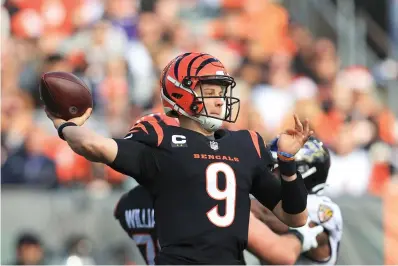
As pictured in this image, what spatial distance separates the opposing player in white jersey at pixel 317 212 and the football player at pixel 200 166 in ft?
2.35

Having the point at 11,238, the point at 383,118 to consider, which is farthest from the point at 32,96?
the point at 383,118

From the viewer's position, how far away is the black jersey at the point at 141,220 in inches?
204

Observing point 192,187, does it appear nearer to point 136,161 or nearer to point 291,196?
point 136,161

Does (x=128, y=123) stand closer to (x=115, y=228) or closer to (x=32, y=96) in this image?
(x=32, y=96)

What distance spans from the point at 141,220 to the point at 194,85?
1.36 m

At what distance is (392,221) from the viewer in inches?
308

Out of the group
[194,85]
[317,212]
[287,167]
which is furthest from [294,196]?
[317,212]

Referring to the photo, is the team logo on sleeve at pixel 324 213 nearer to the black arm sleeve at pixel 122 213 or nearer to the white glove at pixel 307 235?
the white glove at pixel 307 235

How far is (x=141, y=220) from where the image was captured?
206 inches

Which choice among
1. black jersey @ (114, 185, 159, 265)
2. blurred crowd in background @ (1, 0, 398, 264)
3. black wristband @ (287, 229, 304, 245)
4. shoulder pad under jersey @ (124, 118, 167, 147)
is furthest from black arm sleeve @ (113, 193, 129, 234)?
blurred crowd in background @ (1, 0, 398, 264)

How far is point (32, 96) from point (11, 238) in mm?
3224

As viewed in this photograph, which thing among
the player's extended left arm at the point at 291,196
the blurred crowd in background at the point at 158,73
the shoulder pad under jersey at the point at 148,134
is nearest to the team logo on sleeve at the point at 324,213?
the player's extended left arm at the point at 291,196

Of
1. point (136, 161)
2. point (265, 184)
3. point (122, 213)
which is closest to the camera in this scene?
point (136, 161)

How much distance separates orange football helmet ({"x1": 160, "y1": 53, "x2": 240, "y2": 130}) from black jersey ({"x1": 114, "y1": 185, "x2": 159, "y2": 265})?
1.12 meters
